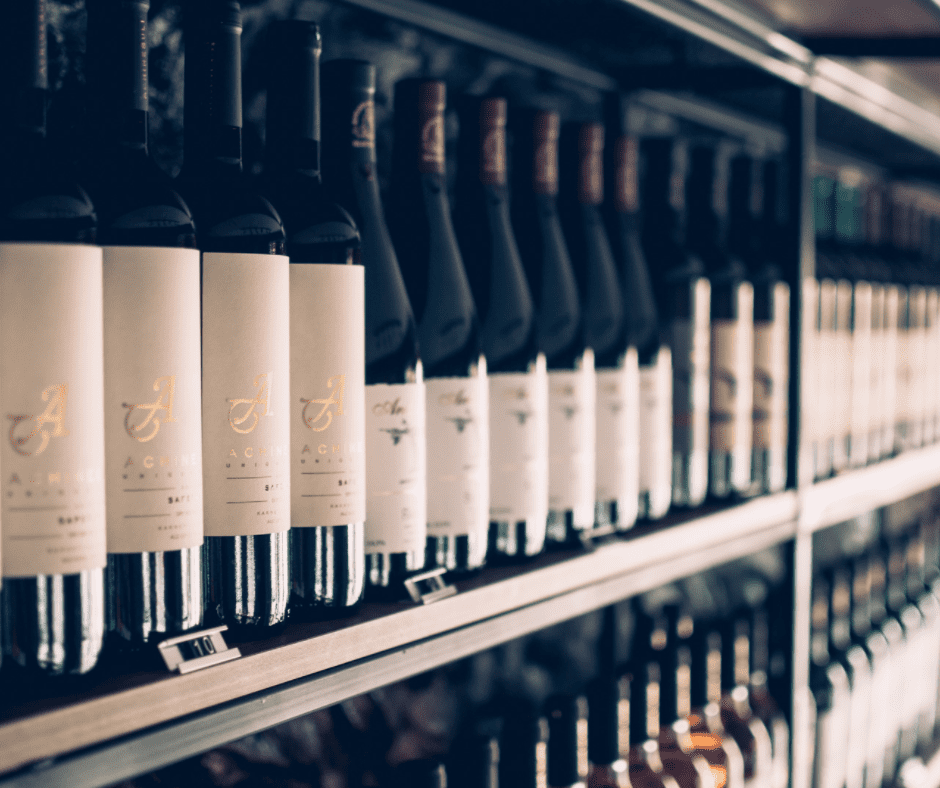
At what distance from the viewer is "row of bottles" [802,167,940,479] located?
1387 mm

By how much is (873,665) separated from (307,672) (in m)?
1.46

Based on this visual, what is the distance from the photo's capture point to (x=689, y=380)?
1.10 meters

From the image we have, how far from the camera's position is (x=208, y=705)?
0.46 metres

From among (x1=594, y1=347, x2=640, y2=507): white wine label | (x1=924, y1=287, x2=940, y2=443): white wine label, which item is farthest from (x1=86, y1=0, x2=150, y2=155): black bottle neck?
(x1=924, y1=287, x2=940, y2=443): white wine label

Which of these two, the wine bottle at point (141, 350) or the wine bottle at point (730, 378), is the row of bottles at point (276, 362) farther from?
the wine bottle at point (730, 378)

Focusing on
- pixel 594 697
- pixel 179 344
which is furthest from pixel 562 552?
pixel 179 344

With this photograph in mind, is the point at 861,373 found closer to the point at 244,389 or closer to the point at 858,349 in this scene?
the point at 858,349

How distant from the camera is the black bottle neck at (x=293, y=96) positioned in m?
0.57

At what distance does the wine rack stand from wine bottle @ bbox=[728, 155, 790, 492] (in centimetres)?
2

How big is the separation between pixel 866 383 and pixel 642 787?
0.82m

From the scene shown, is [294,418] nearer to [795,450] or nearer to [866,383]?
[795,450]

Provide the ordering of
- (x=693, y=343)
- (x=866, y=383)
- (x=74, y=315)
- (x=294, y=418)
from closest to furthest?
(x=74, y=315) < (x=294, y=418) < (x=693, y=343) < (x=866, y=383)

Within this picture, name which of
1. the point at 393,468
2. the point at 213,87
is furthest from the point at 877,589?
the point at 213,87

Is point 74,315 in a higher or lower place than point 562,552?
higher
